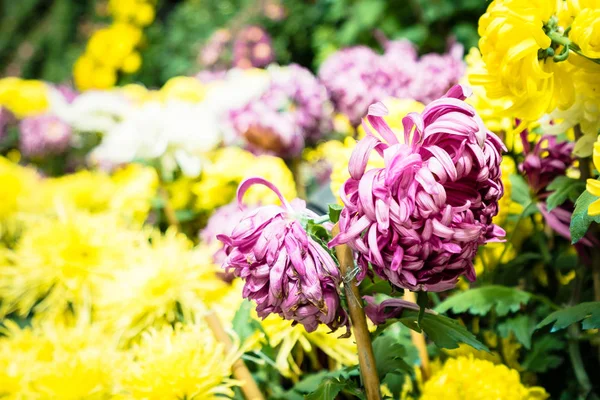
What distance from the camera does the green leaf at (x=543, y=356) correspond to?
1.84 feet

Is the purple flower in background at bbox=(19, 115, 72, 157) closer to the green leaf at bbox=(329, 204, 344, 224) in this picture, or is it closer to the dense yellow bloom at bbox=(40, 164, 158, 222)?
the dense yellow bloom at bbox=(40, 164, 158, 222)

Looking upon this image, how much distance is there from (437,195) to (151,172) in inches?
36.9

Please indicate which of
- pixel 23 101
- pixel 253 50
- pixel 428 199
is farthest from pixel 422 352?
pixel 23 101

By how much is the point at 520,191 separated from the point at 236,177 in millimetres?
549

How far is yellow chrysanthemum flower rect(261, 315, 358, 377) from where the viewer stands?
59 centimetres

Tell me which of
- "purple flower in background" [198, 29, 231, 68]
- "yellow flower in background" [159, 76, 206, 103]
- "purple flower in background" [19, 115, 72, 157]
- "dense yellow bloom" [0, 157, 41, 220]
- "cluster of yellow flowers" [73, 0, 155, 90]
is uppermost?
"yellow flower in background" [159, 76, 206, 103]

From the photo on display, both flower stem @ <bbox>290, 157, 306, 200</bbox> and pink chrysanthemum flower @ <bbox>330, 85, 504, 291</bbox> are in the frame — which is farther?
flower stem @ <bbox>290, 157, 306, 200</bbox>

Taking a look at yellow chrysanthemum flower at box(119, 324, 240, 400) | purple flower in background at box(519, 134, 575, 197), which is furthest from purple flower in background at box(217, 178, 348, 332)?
purple flower in background at box(519, 134, 575, 197)

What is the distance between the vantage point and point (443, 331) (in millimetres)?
417

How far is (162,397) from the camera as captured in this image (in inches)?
20.0

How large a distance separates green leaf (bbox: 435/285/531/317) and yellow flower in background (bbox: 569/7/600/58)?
9.7 inches

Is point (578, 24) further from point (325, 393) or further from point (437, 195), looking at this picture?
point (325, 393)

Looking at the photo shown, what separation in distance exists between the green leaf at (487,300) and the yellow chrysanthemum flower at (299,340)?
12 cm

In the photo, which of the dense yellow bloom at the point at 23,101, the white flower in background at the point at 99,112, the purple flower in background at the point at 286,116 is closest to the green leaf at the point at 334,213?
the purple flower in background at the point at 286,116
